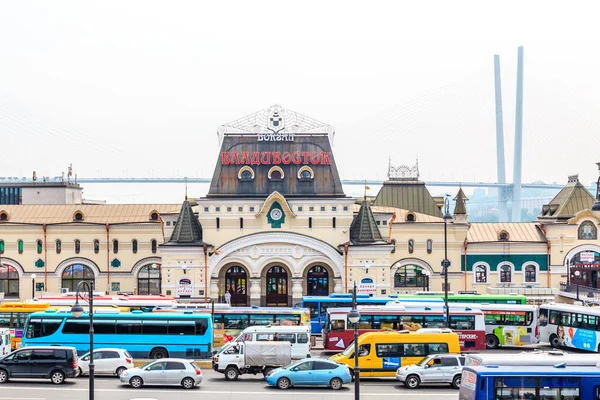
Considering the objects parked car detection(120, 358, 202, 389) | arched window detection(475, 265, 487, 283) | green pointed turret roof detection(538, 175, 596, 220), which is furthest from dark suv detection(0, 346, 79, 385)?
green pointed turret roof detection(538, 175, 596, 220)

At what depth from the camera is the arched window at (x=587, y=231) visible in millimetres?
77625

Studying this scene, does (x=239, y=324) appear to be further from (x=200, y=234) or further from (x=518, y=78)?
(x=518, y=78)

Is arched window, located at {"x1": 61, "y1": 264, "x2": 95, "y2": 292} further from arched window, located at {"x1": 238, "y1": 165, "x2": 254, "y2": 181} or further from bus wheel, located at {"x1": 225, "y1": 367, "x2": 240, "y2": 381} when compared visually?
bus wheel, located at {"x1": 225, "y1": 367, "x2": 240, "y2": 381}

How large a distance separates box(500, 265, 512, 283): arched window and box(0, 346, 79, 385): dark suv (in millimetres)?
44713

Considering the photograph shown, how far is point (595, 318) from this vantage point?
165 ft

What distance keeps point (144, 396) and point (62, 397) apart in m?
3.02

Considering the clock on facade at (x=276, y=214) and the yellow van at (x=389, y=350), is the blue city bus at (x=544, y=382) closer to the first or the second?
the yellow van at (x=389, y=350)

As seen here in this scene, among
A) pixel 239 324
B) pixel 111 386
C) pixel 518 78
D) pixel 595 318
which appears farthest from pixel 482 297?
pixel 518 78

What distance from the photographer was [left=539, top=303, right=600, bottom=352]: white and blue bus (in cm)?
5025

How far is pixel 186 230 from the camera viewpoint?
72.4 meters

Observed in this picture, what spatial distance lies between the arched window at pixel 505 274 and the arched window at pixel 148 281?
26.5m

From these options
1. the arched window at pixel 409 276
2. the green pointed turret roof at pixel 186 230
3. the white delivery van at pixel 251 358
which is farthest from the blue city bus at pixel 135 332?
the arched window at pixel 409 276

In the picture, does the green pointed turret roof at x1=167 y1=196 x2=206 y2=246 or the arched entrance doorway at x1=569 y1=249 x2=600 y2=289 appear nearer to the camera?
the green pointed turret roof at x1=167 y1=196 x2=206 y2=246

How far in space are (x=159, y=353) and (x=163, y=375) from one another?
7.19 metres
